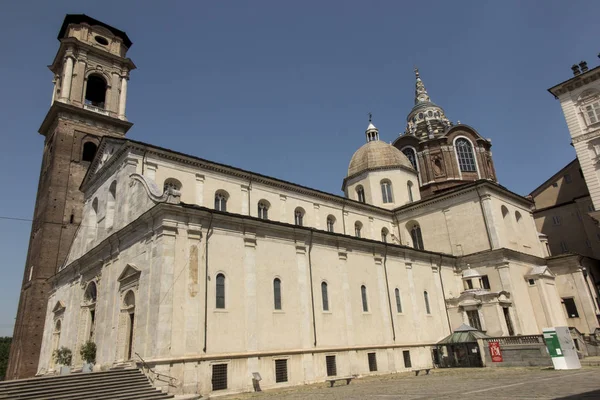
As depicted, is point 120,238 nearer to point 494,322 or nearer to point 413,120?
point 494,322

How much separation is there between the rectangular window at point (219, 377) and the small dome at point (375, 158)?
25924 mm

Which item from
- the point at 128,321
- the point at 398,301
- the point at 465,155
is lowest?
the point at 128,321

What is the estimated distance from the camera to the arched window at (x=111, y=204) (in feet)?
81.8

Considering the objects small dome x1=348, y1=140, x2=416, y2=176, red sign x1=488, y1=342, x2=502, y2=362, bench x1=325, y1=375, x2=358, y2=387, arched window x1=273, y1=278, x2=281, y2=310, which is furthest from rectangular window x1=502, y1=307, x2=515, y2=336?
arched window x1=273, y1=278, x2=281, y2=310

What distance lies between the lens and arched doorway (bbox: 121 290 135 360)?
20125 mm

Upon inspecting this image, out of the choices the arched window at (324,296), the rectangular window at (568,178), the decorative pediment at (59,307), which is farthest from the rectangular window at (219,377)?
the rectangular window at (568,178)

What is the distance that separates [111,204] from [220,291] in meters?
10.1

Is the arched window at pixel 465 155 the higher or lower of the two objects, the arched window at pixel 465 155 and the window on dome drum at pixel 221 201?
the higher

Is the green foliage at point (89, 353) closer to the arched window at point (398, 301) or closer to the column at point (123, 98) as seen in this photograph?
the arched window at point (398, 301)

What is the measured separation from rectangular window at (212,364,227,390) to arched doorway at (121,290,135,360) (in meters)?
4.57

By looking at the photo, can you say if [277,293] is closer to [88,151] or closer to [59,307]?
[59,307]

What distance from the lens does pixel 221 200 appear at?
27.4 metres

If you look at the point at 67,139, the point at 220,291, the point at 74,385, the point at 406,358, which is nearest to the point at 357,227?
the point at 406,358

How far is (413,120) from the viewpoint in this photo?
55812 mm
